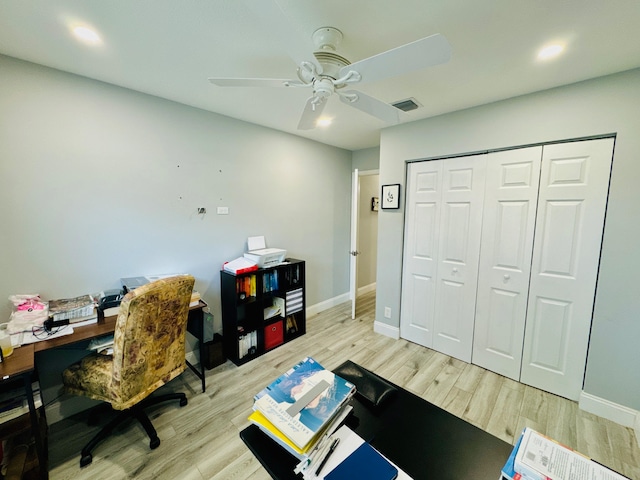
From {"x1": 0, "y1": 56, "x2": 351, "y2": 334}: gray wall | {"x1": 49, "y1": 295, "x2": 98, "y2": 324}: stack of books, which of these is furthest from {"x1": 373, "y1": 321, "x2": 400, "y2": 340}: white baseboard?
{"x1": 49, "y1": 295, "x2": 98, "y2": 324}: stack of books

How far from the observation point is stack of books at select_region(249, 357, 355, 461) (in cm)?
87

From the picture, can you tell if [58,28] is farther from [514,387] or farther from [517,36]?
[514,387]

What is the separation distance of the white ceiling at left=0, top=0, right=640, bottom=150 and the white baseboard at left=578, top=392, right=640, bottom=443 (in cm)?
236

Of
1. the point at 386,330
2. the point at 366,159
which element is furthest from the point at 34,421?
the point at 366,159

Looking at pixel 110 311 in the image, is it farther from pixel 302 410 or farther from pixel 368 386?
pixel 368 386

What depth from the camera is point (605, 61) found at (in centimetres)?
161

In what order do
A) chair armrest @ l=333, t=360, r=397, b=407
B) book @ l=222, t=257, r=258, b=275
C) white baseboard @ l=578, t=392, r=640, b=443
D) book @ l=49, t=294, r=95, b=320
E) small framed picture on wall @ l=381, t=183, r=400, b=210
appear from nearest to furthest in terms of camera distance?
chair armrest @ l=333, t=360, r=397, b=407, book @ l=49, t=294, r=95, b=320, white baseboard @ l=578, t=392, r=640, b=443, book @ l=222, t=257, r=258, b=275, small framed picture on wall @ l=381, t=183, r=400, b=210

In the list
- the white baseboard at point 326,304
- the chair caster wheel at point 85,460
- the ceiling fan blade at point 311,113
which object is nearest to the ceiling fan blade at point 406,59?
the ceiling fan blade at point 311,113

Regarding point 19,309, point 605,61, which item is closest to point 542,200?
point 605,61

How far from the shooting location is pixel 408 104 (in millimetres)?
2281

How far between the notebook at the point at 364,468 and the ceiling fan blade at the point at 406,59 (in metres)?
1.45

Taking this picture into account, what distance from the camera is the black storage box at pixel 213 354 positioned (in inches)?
96.7

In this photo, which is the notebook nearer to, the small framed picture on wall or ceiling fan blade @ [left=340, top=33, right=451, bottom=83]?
ceiling fan blade @ [left=340, top=33, right=451, bottom=83]

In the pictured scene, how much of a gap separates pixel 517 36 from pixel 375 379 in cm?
199
